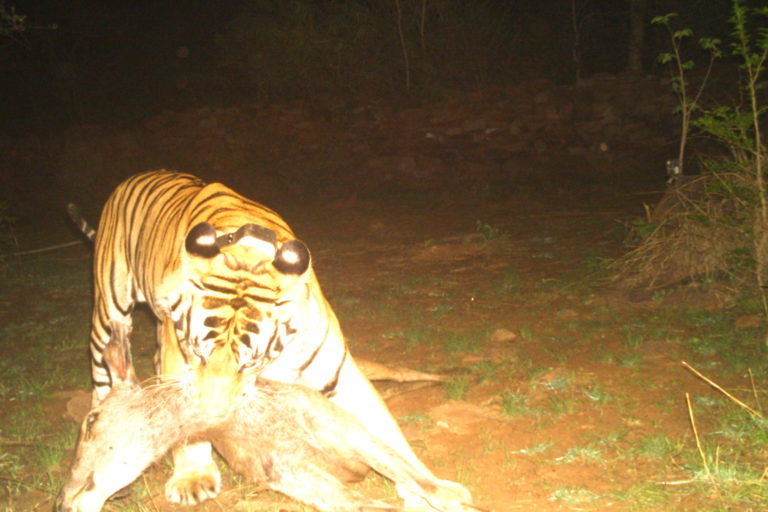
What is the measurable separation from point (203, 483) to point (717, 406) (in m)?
2.54

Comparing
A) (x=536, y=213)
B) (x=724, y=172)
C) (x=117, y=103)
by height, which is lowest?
(x=536, y=213)

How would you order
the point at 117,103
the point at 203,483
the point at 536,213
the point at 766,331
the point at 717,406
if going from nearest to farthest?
the point at 203,483
the point at 717,406
the point at 766,331
the point at 536,213
the point at 117,103

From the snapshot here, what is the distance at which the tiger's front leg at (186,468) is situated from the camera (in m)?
2.94

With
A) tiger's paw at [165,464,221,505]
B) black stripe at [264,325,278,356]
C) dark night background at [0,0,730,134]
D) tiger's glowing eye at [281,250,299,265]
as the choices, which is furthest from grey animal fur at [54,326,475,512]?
dark night background at [0,0,730,134]

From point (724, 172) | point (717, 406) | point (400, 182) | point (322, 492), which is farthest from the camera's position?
point (400, 182)

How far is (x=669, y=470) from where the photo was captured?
303 cm

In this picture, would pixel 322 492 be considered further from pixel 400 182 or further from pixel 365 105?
pixel 365 105

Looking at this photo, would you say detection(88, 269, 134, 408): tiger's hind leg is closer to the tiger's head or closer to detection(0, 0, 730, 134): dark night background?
the tiger's head

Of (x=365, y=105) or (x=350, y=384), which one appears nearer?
(x=350, y=384)

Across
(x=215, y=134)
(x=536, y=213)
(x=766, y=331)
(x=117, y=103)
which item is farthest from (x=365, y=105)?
(x=766, y=331)

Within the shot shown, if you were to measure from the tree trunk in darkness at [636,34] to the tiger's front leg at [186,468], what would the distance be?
1343cm

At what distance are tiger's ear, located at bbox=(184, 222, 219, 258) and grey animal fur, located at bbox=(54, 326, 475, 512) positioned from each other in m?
0.49

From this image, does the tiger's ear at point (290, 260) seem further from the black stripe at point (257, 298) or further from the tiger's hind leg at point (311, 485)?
the tiger's hind leg at point (311, 485)

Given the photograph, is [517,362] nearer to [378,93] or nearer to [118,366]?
[118,366]
